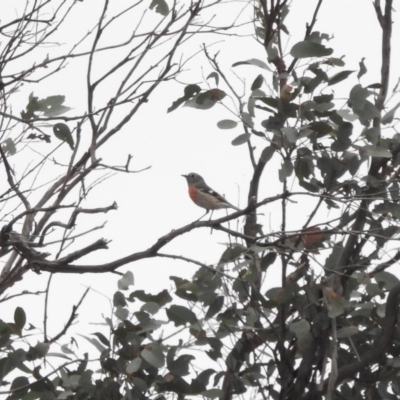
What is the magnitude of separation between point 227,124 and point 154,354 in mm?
824

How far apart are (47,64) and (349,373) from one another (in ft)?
5.17

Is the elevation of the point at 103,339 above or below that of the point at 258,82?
below

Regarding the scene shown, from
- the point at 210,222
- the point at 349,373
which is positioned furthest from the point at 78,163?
the point at 349,373

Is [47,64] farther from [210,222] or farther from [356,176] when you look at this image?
[356,176]

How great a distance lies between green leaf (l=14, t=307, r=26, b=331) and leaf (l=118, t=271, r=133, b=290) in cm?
33

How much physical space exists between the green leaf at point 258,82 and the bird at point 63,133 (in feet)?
2.11

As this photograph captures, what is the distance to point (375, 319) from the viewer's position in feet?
9.35

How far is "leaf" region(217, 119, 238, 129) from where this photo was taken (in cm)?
279

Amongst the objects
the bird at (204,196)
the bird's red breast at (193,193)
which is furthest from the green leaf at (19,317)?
the bird's red breast at (193,193)

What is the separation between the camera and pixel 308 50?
2650 millimetres

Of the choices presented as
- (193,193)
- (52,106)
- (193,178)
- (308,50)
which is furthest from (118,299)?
(193,178)

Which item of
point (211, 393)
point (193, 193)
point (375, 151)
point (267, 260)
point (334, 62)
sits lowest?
point (211, 393)

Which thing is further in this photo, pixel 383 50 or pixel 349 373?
pixel 383 50

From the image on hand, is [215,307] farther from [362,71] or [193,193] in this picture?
[193,193]
